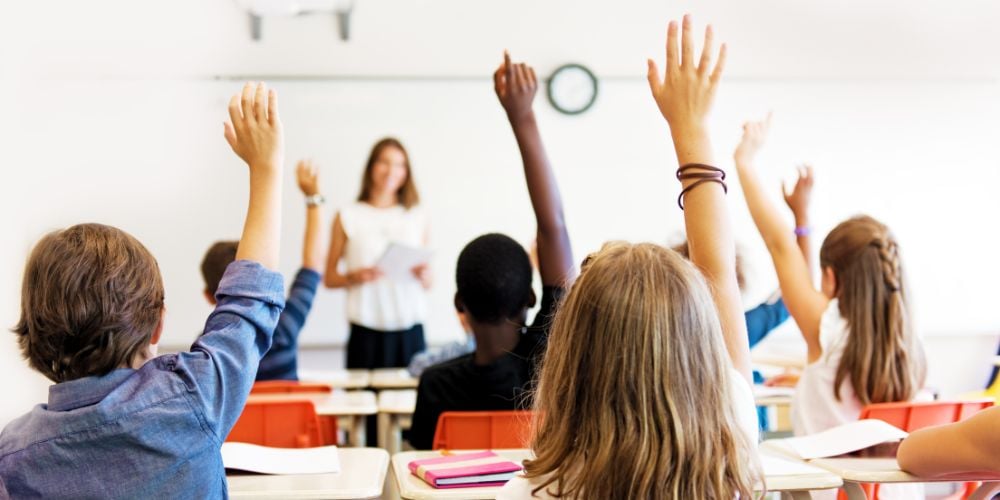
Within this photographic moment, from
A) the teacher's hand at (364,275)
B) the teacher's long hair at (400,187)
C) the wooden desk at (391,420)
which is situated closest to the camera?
the wooden desk at (391,420)

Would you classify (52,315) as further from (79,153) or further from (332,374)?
(79,153)

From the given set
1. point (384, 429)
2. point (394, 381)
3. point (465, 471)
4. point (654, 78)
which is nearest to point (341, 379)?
point (394, 381)

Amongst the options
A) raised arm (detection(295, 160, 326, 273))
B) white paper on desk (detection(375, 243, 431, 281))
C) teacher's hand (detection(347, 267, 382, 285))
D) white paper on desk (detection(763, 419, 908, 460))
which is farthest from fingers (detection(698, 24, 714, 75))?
teacher's hand (detection(347, 267, 382, 285))

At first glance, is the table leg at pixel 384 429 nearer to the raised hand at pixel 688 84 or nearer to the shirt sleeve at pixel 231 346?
the shirt sleeve at pixel 231 346

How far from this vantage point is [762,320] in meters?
3.53

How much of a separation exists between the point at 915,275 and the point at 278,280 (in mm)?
5116

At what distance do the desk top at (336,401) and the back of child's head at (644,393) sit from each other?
135cm

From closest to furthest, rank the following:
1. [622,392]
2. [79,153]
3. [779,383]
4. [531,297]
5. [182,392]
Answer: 1. [622,392]
2. [182,392]
3. [531,297]
4. [779,383]
5. [79,153]

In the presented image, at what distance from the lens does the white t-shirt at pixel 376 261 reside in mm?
4590

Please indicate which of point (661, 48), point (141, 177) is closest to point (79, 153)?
point (141, 177)

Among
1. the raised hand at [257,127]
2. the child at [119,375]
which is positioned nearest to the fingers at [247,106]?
the raised hand at [257,127]

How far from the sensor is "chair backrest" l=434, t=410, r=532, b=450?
7.09ft

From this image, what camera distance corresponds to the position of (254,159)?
1.53m

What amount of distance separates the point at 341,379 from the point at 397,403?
88 cm
